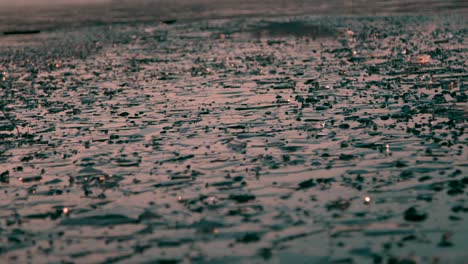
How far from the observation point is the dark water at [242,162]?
14000 mm

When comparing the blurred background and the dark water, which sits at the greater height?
the dark water

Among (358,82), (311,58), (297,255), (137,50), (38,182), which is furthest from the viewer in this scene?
(137,50)

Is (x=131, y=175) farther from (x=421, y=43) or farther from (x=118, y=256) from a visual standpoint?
(x=421, y=43)

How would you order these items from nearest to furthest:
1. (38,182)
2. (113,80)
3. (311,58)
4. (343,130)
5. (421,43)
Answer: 1. (38,182)
2. (343,130)
3. (113,80)
4. (311,58)
5. (421,43)

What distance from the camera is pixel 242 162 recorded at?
2016 cm

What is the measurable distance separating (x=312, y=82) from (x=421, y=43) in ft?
61.4

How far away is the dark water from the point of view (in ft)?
45.9

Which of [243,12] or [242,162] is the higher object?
[242,162]

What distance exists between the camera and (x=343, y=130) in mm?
23391

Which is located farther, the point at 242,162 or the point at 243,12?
the point at 243,12

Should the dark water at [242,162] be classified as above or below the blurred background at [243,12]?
above

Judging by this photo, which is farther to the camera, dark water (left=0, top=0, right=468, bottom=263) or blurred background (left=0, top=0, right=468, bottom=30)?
blurred background (left=0, top=0, right=468, bottom=30)

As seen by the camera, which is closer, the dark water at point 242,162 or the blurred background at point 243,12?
the dark water at point 242,162

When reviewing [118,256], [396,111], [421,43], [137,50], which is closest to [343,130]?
[396,111]
